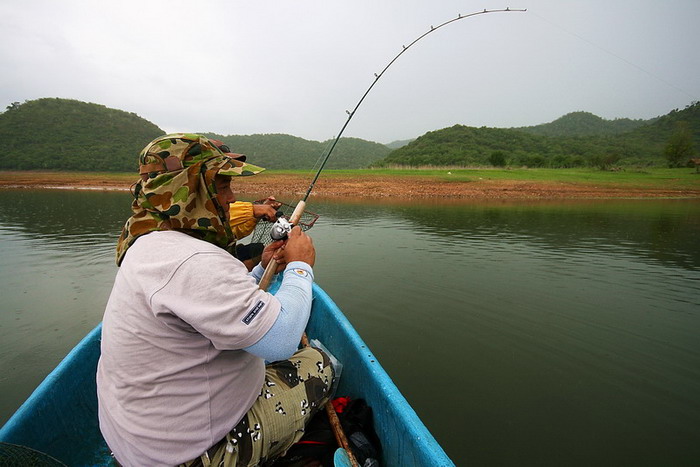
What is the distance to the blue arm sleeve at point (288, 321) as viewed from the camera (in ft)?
4.22

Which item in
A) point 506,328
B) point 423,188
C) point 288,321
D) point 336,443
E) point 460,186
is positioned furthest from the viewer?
point 460,186

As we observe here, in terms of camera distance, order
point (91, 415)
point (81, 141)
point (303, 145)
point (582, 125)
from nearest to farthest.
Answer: point (91, 415) → point (81, 141) → point (303, 145) → point (582, 125)

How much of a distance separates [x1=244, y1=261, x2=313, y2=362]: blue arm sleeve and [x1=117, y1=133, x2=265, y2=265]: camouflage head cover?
0.44 metres

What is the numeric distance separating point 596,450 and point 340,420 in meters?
2.35

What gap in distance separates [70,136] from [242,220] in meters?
89.1

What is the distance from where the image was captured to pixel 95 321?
199 inches

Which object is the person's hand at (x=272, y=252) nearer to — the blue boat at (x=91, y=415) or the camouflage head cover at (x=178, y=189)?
the camouflage head cover at (x=178, y=189)

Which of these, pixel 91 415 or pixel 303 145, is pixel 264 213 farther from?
pixel 303 145

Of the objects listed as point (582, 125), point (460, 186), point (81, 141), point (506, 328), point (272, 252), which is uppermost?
point (582, 125)

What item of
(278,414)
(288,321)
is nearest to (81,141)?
(278,414)

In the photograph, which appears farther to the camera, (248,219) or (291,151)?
(291,151)

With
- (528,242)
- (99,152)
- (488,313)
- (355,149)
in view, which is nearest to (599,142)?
(355,149)

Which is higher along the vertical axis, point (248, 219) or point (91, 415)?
point (248, 219)

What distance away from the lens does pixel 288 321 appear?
4.47ft
